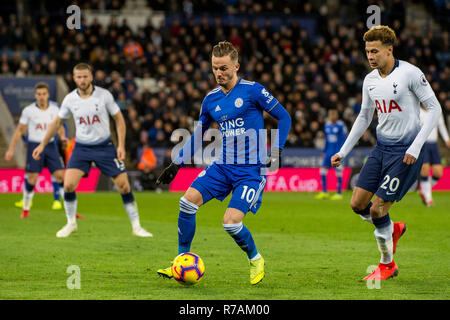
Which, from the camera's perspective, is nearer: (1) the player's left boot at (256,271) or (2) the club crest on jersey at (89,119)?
(1) the player's left boot at (256,271)

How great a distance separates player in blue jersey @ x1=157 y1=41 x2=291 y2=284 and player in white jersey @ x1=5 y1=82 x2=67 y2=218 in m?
7.79

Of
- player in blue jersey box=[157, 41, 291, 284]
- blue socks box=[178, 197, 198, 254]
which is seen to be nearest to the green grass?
blue socks box=[178, 197, 198, 254]

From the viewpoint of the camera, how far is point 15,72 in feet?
78.7

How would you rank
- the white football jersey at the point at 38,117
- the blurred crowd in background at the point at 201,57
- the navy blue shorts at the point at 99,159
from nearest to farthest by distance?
the navy blue shorts at the point at 99,159
the white football jersey at the point at 38,117
the blurred crowd in background at the point at 201,57

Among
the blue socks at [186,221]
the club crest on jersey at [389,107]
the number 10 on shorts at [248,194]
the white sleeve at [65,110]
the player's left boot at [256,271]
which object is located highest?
the club crest on jersey at [389,107]

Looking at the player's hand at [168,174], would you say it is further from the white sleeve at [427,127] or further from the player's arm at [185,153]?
the white sleeve at [427,127]

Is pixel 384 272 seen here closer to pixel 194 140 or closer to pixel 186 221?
pixel 186 221

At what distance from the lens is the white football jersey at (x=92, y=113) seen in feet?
35.6

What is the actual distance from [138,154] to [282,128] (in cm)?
1639

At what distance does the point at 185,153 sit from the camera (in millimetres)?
7266

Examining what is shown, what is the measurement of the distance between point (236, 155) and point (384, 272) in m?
1.90

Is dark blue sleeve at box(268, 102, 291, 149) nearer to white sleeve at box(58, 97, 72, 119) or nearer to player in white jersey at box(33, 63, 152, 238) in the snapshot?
player in white jersey at box(33, 63, 152, 238)

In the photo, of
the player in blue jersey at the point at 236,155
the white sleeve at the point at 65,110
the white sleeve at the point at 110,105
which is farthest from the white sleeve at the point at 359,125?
the white sleeve at the point at 65,110
